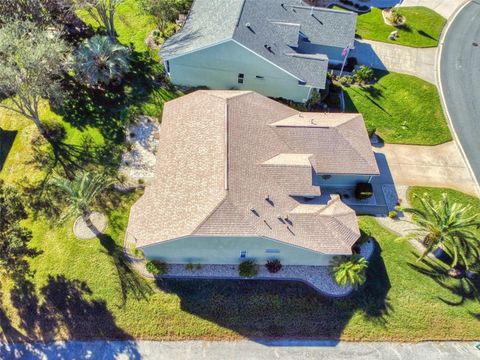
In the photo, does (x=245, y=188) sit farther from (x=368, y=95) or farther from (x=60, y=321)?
(x=368, y=95)

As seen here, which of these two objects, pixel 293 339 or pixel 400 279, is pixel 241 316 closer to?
pixel 293 339

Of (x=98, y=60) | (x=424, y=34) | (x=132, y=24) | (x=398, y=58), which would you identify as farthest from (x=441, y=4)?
(x=98, y=60)

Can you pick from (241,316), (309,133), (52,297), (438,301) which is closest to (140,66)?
(309,133)

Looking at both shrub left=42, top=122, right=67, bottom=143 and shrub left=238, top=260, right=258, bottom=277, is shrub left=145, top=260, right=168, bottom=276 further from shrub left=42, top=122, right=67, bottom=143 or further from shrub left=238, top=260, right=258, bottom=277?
shrub left=42, top=122, right=67, bottom=143

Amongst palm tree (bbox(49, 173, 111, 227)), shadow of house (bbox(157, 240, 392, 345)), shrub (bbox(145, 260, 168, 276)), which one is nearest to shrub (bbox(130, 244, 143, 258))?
shrub (bbox(145, 260, 168, 276))

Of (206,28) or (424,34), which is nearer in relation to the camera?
(206,28)

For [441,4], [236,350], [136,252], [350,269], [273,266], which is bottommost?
[236,350]

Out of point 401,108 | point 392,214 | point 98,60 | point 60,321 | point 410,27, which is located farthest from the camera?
point 410,27
